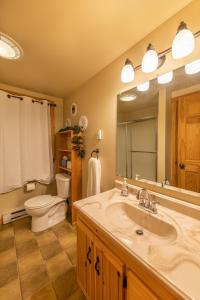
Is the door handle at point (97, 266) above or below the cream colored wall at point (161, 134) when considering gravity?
below

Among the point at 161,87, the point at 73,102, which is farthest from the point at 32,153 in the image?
the point at 161,87

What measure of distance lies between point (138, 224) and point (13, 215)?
215 centimetres

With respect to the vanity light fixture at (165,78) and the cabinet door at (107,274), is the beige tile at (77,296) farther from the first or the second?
the vanity light fixture at (165,78)

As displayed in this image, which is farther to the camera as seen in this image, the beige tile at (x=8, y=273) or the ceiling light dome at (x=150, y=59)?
the beige tile at (x=8, y=273)

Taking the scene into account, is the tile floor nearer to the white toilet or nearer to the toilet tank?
the white toilet

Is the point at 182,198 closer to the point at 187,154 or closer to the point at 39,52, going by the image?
the point at 187,154

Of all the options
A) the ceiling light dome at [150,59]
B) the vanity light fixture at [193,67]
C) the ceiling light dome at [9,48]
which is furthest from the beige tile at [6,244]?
the vanity light fixture at [193,67]

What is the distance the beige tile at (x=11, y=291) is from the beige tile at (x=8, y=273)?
0.15 feet

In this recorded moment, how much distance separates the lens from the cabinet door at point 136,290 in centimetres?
59

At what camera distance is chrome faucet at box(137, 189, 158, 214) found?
3.38ft

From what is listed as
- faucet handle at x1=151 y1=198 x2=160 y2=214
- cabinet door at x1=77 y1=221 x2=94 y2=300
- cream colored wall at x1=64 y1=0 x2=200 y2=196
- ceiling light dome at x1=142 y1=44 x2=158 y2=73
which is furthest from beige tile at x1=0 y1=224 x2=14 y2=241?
ceiling light dome at x1=142 y1=44 x2=158 y2=73

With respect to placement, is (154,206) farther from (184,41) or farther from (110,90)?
(110,90)

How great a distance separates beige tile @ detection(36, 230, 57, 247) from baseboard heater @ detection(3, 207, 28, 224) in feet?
2.15

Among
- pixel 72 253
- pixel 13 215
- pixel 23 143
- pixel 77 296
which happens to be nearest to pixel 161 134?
pixel 77 296
